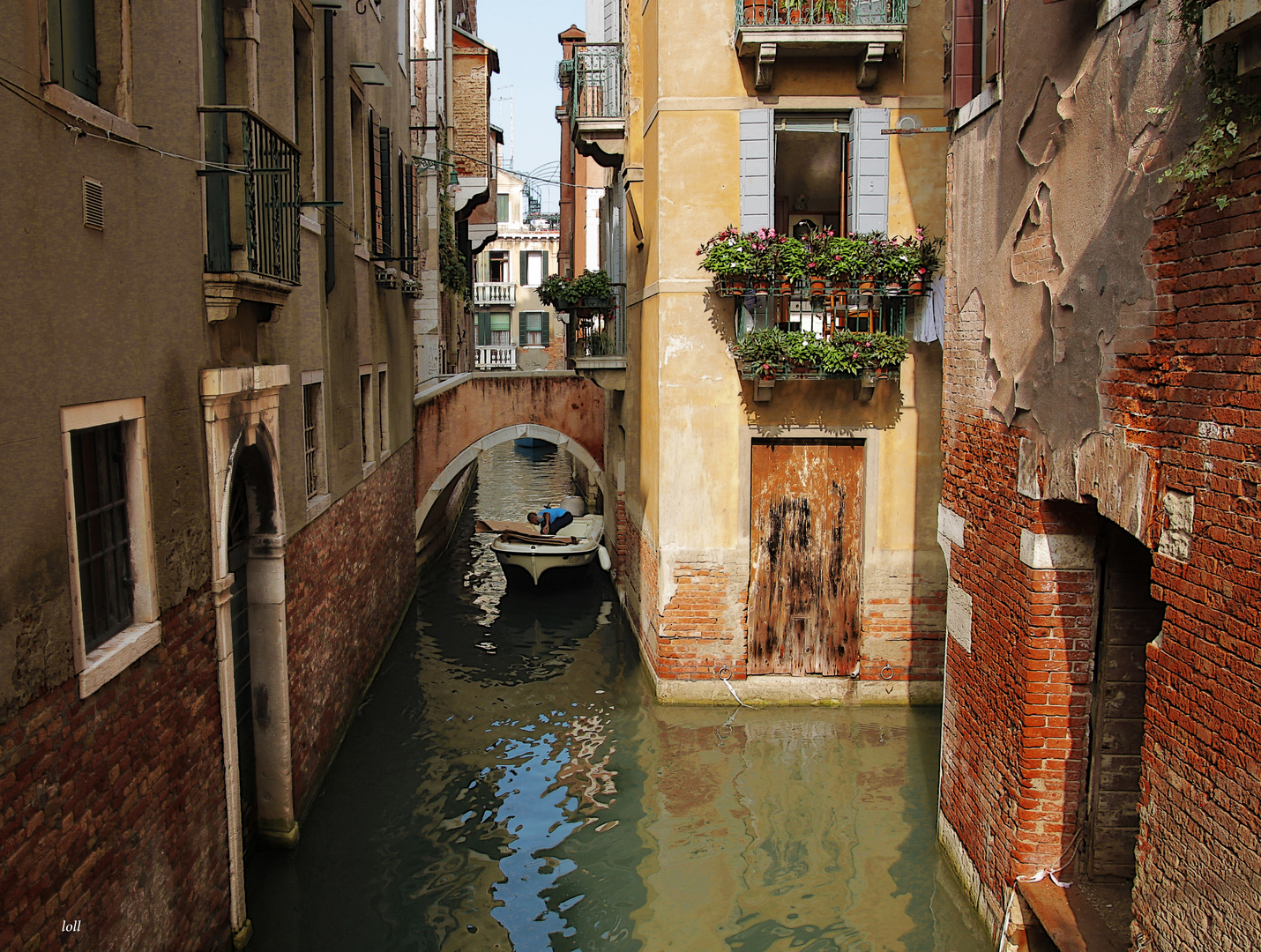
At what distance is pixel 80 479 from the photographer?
405 cm

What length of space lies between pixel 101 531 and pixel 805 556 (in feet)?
21.4

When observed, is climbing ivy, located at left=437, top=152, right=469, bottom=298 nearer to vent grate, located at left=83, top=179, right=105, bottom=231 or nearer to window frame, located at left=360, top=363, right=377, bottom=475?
window frame, located at left=360, top=363, right=377, bottom=475

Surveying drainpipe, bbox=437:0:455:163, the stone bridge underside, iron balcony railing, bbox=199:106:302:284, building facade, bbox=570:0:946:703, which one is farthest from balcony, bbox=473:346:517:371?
iron balcony railing, bbox=199:106:302:284

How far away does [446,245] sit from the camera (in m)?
18.5

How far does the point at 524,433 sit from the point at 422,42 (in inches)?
264

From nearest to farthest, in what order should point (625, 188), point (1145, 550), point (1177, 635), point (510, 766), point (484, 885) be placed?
1. point (1177, 635)
2. point (1145, 550)
3. point (484, 885)
4. point (510, 766)
5. point (625, 188)

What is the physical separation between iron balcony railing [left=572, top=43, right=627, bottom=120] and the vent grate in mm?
8698

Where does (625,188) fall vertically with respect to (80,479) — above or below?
above

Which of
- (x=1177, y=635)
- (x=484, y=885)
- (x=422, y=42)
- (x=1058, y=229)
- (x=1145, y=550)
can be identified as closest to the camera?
(x=1177, y=635)

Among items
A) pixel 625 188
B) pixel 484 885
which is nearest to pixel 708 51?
pixel 625 188

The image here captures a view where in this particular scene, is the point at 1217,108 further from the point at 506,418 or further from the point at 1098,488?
the point at 506,418

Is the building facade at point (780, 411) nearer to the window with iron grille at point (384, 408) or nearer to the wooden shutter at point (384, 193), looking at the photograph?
the wooden shutter at point (384, 193)

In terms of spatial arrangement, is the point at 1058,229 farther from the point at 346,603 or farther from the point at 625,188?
the point at 625,188

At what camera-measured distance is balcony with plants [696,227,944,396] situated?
28.8 ft
